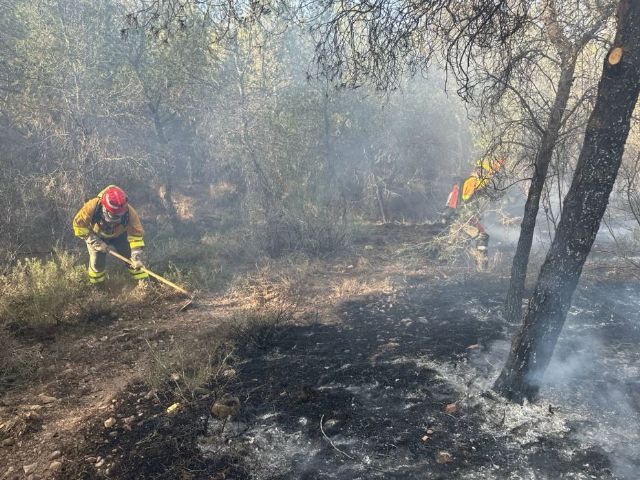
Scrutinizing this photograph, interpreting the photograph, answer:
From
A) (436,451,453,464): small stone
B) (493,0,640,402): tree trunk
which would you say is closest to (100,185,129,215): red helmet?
(436,451,453,464): small stone

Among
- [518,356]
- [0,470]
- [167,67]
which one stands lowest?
[0,470]

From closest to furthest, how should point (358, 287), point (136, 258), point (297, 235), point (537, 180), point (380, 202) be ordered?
point (537, 180) < point (136, 258) < point (358, 287) < point (297, 235) < point (380, 202)

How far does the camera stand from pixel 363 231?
12055 millimetres

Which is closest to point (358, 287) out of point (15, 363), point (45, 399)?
point (45, 399)

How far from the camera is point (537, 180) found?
5.44 metres

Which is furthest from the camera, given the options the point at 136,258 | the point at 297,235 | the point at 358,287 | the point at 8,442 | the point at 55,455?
the point at 297,235

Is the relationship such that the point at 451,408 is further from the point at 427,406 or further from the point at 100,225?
the point at 100,225

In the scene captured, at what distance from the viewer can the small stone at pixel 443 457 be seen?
10.9 feet

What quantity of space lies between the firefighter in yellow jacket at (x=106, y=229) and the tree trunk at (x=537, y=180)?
6.22m

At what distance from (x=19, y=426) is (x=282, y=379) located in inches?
99.8

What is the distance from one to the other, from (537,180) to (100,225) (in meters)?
7.07

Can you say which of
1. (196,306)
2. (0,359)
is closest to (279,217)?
(196,306)

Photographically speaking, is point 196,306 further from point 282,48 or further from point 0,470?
point 282,48

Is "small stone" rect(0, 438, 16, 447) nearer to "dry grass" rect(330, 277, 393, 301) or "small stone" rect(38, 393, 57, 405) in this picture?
"small stone" rect(38, 393, 57, 405)
